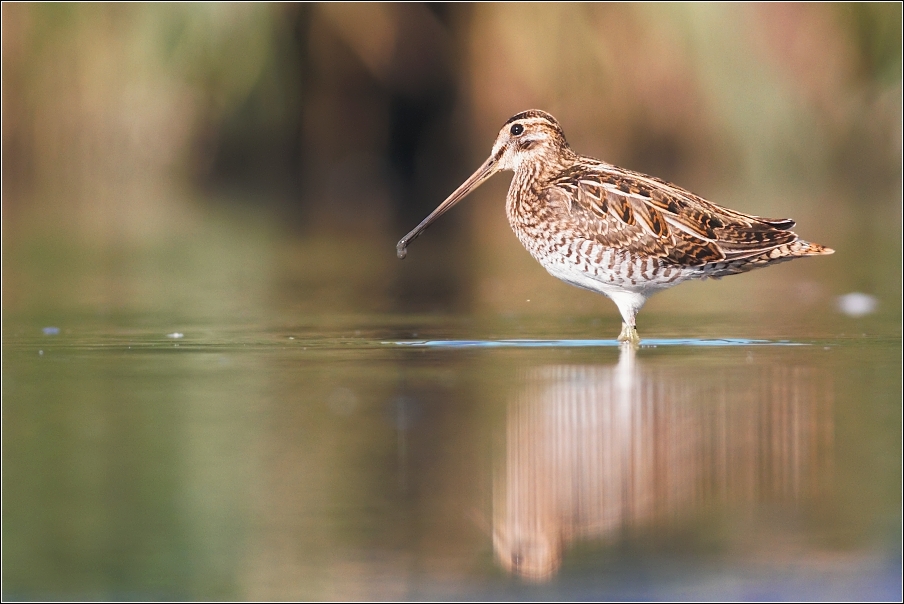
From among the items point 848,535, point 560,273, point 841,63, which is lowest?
point 848,535

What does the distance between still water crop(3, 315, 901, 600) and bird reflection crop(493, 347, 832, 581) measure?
0.01m

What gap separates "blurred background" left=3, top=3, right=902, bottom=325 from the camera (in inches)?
625

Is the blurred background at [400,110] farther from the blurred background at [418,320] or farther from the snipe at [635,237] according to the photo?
the snipe at [635,237]

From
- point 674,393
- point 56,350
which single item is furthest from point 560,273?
point 56,350

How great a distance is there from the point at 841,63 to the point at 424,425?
45.5 ft

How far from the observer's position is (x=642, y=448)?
5047mm

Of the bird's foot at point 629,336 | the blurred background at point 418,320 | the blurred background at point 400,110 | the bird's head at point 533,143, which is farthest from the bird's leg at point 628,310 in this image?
the blurred background at point 400,110

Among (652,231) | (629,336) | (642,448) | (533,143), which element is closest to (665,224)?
(652,231)

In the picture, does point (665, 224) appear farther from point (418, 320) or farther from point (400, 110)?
point (400, 110)

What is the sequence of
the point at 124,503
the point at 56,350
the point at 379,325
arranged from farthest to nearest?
the point at 379,325
the point at 56,350
the point at 124,503

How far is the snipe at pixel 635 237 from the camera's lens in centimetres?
768

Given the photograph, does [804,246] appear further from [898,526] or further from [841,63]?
[841,63]

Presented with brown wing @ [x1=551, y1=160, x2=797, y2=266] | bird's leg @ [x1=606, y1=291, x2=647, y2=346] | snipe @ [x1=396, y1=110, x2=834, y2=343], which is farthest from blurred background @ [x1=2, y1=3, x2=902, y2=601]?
brown wing @ [x1=551, y1=160, x2=797, y2=266]

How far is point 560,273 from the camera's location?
7969 millimetres
